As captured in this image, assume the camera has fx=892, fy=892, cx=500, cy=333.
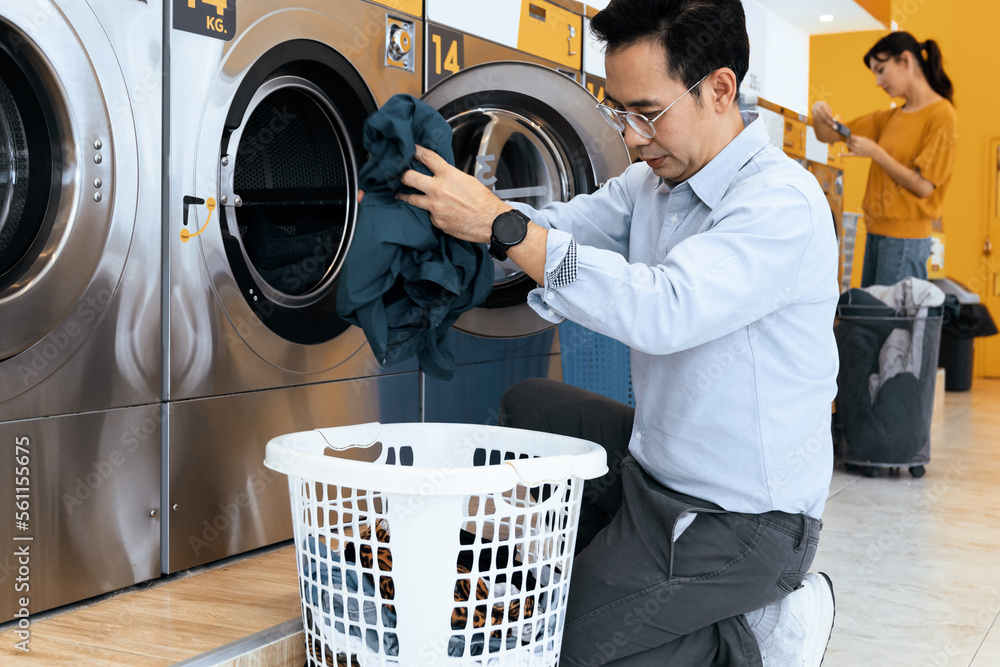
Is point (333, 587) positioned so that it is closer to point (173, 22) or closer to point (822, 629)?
point (822, 629)

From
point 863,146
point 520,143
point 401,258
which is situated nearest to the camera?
point 401,258

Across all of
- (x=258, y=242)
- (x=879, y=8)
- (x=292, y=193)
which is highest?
(x=879, y=8)

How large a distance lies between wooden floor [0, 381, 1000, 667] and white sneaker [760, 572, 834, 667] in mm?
342

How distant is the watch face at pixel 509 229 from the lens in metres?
1.15

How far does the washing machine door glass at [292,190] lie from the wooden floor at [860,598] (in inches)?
22.0

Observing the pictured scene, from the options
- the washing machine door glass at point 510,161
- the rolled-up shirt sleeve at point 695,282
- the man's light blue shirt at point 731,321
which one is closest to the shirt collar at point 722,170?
the man's light blue shirt at point 731,321

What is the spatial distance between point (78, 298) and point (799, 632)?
3.88ft

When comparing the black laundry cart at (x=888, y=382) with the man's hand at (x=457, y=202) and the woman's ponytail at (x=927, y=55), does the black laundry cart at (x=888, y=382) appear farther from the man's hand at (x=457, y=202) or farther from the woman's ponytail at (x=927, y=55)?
the man's hand at (x=457, y=202)

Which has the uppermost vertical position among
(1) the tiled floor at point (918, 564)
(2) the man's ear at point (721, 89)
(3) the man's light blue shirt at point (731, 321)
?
(2) the man's ear at point (721, 89)

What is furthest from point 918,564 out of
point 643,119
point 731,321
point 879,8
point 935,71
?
point 879,8

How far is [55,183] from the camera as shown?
135 cm

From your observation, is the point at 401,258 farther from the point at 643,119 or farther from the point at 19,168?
the point at 19,168

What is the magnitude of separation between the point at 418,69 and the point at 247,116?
53 cm

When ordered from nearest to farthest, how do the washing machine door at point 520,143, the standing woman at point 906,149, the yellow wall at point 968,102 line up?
1. the washing machine door at point 520,143
2. the standing woman at point 906,149
3. the yellow wall at point 968,102
